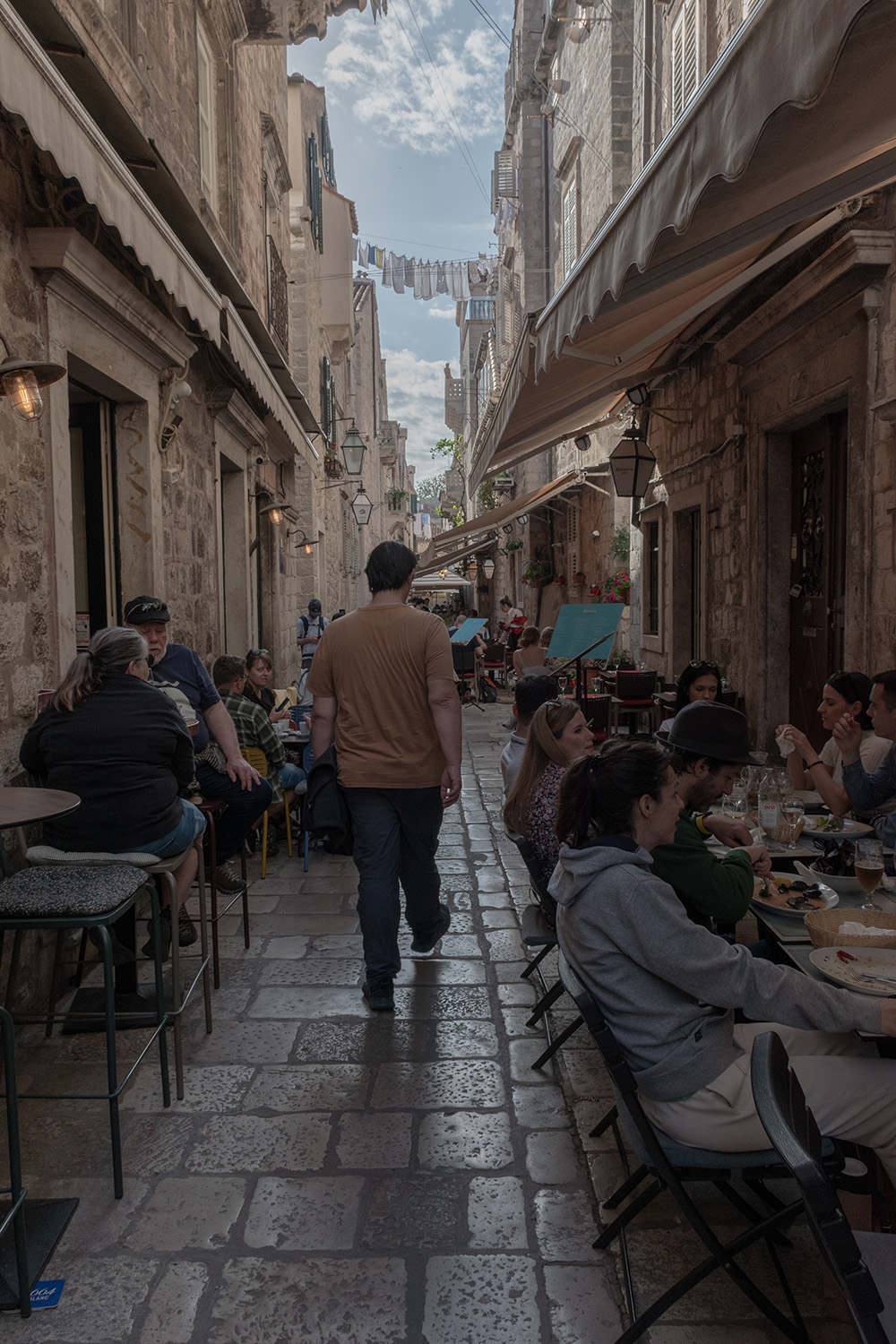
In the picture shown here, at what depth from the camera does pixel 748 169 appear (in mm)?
3352

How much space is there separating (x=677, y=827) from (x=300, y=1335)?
1438mm

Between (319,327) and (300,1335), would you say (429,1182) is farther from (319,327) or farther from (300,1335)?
(319,327)

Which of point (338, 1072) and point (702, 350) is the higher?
point (702, 350)

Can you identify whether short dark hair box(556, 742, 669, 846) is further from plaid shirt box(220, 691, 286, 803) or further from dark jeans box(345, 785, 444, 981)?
plaid shirt box(220, 691, 286, 803)

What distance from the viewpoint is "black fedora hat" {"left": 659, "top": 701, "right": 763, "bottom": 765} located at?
2.74 metres

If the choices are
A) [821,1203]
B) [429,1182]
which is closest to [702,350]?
[429,1182]

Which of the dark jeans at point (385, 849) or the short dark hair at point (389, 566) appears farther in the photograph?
the short dark hair at point (389, 566)

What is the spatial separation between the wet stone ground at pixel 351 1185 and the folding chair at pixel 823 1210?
518 mm

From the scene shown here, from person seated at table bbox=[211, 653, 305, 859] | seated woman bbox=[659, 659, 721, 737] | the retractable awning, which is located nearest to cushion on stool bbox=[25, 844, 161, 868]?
person seated at table bbox=[211, 653, 305, 859]

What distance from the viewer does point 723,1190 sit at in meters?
2.15

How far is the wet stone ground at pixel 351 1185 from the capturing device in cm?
206

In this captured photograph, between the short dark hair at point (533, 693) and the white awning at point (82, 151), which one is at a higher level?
the white awning at point (82, 151)

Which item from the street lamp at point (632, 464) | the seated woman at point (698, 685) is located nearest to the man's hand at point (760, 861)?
the seated woman at point (698, 685)

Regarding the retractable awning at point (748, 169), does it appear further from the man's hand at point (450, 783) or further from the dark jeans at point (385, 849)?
the dark jeans at point (385, 849)
